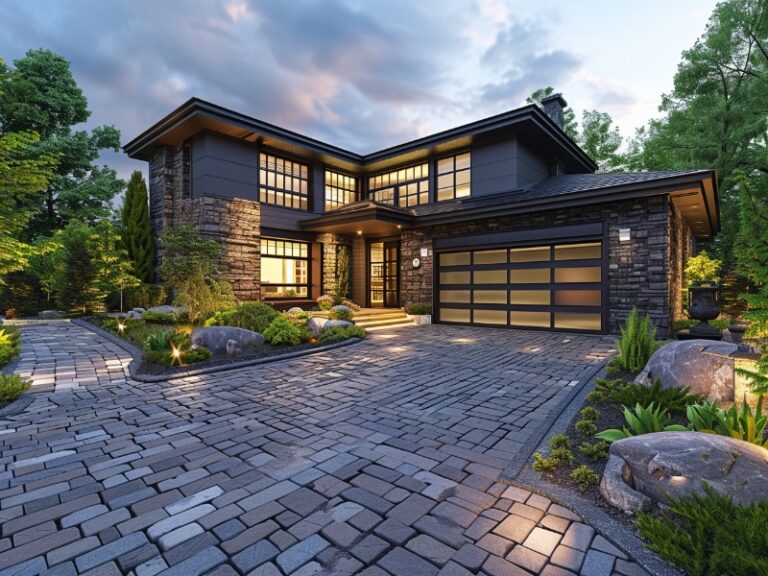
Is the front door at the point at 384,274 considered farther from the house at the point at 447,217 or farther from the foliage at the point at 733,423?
the foliage at the point at 733,423

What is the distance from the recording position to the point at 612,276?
9445 mm

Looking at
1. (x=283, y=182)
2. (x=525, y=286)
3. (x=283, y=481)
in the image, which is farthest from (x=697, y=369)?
(x=283, y=182)

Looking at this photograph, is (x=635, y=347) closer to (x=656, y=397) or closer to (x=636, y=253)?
(x=656, y=397)

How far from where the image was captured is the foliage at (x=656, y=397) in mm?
3590

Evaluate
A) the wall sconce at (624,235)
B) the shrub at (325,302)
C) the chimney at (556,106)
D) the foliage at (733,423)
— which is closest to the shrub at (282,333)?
the shrub at (325,302)

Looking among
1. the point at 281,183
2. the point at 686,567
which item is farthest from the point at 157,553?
the point at 281,183

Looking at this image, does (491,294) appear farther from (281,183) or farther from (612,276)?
(281,183)

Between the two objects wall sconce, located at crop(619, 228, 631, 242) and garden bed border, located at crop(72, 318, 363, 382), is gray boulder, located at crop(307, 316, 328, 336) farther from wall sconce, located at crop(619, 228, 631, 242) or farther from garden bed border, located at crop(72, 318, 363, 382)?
→ wall sconce, located at crop(619, 228, 631, 242)

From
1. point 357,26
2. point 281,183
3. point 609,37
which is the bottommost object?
point 281,183

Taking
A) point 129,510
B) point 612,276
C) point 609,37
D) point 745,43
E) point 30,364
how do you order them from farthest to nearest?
1. point 745,43
2. point 612,276
3. point 609,37
4. point 30,364
5. point 129,510

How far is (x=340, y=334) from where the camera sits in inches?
350

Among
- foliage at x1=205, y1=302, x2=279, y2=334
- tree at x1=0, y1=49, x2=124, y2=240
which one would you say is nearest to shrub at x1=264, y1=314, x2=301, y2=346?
foliage at x1=205, y1=302, x2=279, y2=334

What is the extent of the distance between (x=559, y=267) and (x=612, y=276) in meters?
1.37

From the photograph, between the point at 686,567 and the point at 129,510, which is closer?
the point at 686,567
